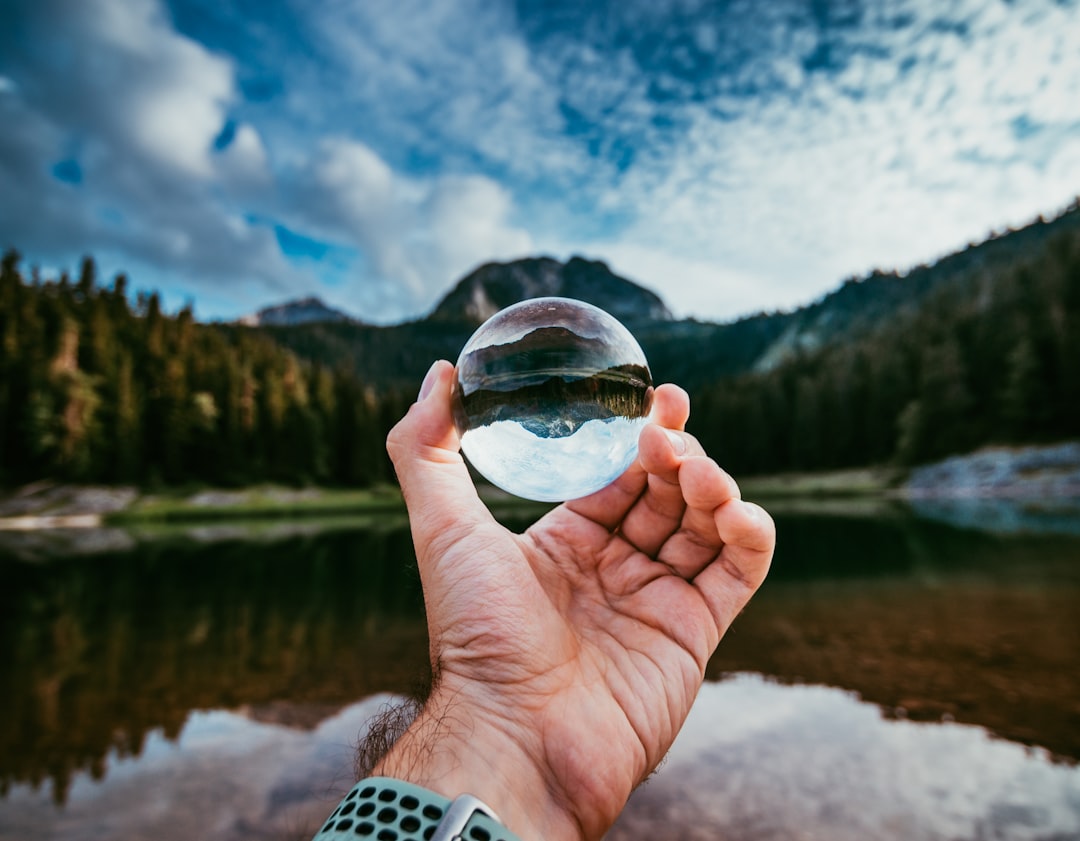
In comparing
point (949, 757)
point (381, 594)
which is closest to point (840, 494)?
point (381, 594)

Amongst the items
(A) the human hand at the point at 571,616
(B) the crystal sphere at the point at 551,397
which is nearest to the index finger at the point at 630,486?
(A) the human hand at the point at 571,616

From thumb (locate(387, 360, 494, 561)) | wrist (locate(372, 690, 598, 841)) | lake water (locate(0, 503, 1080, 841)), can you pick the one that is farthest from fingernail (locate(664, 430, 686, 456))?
lake water (locate(0, 503, 1080, 841))

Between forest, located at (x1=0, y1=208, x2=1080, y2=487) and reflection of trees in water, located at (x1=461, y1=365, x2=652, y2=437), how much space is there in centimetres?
6300

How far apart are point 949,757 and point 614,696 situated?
6446 millimetres

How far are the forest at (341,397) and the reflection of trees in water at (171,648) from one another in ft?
154

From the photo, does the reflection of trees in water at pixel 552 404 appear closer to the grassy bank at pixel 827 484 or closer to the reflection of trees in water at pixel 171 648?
the reflection of trees in water at pixel 171 648

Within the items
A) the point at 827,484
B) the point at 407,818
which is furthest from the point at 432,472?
the point at 827,484

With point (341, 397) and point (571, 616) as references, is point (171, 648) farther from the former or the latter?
point (341, 397)

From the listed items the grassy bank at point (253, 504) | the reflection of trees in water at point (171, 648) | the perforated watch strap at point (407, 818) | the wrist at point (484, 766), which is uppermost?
the perforated watch strap at point (407, 818)

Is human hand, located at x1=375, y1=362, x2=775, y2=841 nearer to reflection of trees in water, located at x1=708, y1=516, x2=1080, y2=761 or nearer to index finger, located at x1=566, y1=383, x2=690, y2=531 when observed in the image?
index finger, located at x1=566, y1=383, x2=690, y2=531

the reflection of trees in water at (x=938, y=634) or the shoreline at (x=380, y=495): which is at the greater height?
the reflection of trees in water at (x=938, y=634)

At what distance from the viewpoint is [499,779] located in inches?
75.9

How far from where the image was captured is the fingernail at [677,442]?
2.49 meters

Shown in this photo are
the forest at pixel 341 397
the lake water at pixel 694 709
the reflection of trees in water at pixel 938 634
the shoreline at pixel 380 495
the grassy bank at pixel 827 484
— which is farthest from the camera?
the grassy bank at pixel 827 484
